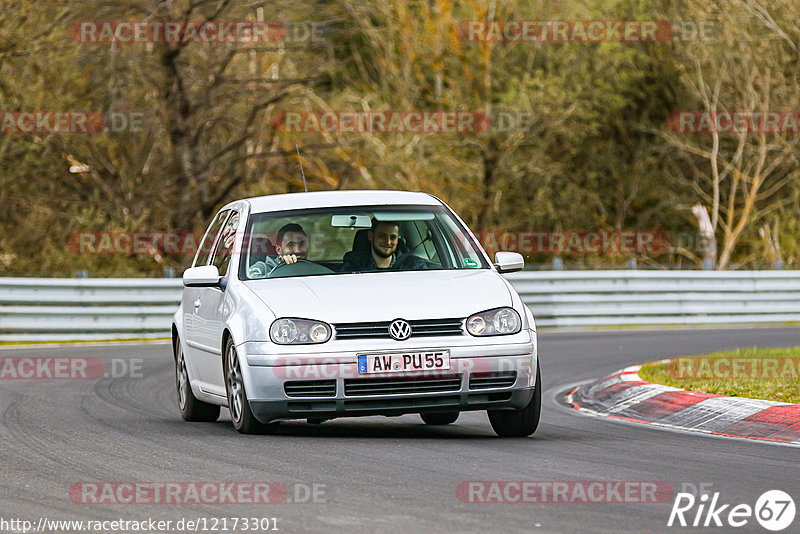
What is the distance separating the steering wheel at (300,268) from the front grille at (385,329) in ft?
3.40

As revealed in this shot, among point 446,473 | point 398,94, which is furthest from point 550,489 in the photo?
point 398,94

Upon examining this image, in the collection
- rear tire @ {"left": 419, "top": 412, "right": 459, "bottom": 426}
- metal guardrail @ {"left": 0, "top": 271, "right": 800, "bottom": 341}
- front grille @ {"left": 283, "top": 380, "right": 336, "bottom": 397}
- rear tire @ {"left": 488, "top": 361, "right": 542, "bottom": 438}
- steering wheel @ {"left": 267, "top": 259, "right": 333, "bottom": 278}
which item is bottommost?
metal guardrail @ {"left": 0, "top": 271, "right": 800, "bottom": 341}

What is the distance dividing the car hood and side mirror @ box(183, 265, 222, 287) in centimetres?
36

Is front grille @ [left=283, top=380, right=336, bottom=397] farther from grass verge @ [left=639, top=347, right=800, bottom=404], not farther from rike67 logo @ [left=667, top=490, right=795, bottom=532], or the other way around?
grass verge @ [left=639, top=347, right=800, bottom=404]

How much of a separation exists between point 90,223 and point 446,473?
799 inches

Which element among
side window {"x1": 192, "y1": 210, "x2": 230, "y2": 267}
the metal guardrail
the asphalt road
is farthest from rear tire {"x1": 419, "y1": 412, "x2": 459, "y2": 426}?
the metal guardrail

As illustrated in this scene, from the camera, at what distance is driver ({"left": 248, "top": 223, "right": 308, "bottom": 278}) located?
1005 cm

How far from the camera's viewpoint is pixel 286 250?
10188mm

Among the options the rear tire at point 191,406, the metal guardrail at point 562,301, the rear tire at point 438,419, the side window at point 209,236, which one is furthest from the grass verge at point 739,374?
the metal guardrail at point 562,301

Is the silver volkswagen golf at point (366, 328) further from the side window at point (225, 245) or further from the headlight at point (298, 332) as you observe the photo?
the side window at point (225, 245)

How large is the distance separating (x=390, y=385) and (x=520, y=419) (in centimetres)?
104

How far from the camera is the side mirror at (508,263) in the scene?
10055 millimetres

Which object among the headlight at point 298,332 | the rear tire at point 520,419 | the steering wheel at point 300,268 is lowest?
the rear tire at point 520,419

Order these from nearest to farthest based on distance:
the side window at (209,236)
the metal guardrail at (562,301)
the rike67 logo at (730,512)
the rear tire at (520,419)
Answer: the rike67 logo at (730,512) → the rear tire at (520,419) → the side window at (209,236) → the metal guardrail at (562,301)
